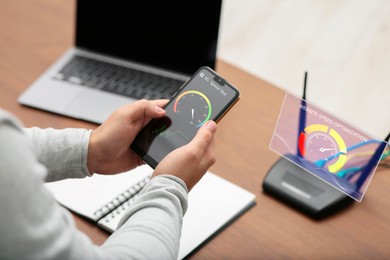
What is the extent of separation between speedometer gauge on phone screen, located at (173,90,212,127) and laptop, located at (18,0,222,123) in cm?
25

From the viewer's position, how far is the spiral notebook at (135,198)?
3.00 feet

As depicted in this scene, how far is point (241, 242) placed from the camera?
2.99ft

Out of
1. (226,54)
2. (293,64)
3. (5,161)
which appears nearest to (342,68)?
(293,64)

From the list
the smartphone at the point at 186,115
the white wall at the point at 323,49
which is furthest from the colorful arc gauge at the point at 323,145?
the white wall at the point at 323,49

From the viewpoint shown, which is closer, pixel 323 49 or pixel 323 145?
pixel 323 145

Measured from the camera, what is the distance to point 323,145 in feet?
2.83

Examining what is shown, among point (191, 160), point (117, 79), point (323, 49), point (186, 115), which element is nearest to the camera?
point (191, 160)

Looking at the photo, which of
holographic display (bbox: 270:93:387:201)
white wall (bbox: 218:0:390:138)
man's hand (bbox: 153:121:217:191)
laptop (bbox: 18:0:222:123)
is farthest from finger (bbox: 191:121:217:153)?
white wall (bbox: 218:0:390:138)

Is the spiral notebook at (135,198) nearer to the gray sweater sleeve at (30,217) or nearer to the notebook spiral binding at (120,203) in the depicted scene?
the notebook spiral binding at (120,203)

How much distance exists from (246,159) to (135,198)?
24cm

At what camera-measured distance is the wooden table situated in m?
0.91

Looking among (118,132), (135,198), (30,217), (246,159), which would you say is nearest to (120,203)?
(135,198)

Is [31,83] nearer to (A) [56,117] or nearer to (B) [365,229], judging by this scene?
(A) [56,117]

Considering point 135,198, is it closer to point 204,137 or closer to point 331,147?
point 204,137
